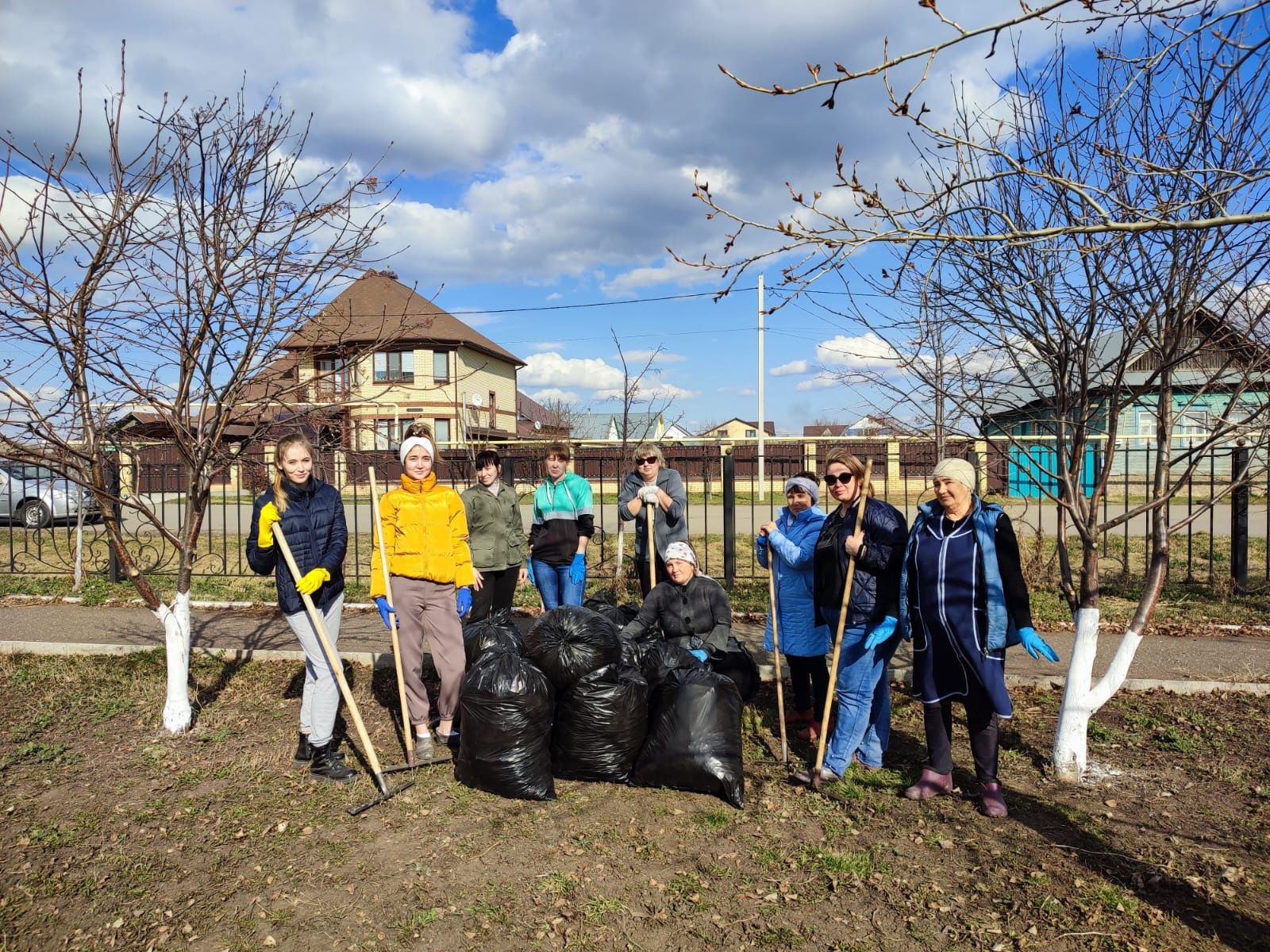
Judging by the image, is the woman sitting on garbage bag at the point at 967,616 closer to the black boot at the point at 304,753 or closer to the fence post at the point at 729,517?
the black boot at the point at 304,753

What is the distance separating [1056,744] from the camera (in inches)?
161

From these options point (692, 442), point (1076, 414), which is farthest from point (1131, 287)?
point (692, 442)

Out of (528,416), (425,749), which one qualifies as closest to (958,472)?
(425,749)

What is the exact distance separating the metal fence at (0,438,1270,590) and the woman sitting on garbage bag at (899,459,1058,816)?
1.52 feet

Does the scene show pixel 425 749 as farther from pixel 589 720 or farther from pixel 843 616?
pixel 843 616

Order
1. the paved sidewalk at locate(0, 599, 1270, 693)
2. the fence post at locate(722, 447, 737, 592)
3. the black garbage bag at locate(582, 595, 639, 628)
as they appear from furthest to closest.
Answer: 1. the fence post at locate(722, 447, 737, 592)
2. the paved sidewalk at locate(0, 599, 1270, 693)
3. the black garbage bag at locate(582, 595, 639, 628)

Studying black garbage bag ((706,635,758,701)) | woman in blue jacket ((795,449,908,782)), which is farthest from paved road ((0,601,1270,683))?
woman in blue jacket ((795,449,908,782))

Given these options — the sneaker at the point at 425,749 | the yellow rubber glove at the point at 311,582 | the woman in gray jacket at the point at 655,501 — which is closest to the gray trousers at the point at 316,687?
the yellow rubber glove at the point at 311,582

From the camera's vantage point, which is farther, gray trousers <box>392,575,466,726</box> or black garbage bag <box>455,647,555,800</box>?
gray trousers <box>392,575,466,726</box>

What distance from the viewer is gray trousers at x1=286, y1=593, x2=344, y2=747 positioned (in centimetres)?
413

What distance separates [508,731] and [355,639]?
10.7 ft

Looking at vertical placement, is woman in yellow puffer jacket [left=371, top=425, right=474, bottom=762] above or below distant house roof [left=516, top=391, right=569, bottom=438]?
below

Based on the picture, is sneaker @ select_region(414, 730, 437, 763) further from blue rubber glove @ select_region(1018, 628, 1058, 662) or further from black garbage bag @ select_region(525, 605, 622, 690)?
blue rubber glove @ select_region(1018, 628, 1058, 662)

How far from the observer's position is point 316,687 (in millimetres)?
4176
